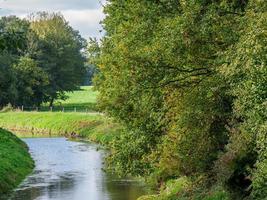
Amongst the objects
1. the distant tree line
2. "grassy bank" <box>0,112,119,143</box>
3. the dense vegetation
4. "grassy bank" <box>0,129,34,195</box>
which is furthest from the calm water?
the distant tree line

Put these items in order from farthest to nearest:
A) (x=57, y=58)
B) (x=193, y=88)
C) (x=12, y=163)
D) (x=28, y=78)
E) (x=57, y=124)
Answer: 1. (x=57, y=58)
2. (x=28, y=78)
3. (x=57, y=124)
4. (x=12, y=163)
5. (x=193, y=88)

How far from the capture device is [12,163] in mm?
40750

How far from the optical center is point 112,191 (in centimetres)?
3209

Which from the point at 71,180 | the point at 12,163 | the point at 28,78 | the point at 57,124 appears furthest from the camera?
the point at 28,78

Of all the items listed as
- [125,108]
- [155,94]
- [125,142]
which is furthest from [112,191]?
[155,94]

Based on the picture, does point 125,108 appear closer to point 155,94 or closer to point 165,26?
point 155,94

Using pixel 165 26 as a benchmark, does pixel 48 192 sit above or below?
below

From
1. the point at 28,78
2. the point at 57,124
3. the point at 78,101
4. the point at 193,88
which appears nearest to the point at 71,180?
the point at 193,88

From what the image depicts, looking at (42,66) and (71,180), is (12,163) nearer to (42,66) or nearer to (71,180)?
(71,180)

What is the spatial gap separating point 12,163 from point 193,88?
846 inches

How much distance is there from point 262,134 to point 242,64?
7.73ft

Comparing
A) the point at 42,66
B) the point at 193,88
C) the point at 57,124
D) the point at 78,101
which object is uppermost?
the point at 42,66

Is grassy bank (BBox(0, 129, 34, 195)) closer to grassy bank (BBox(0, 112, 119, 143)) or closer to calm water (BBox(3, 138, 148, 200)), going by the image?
calm water (BBox(3, 138, 148, 200))

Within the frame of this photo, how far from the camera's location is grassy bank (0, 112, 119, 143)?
6538cm
